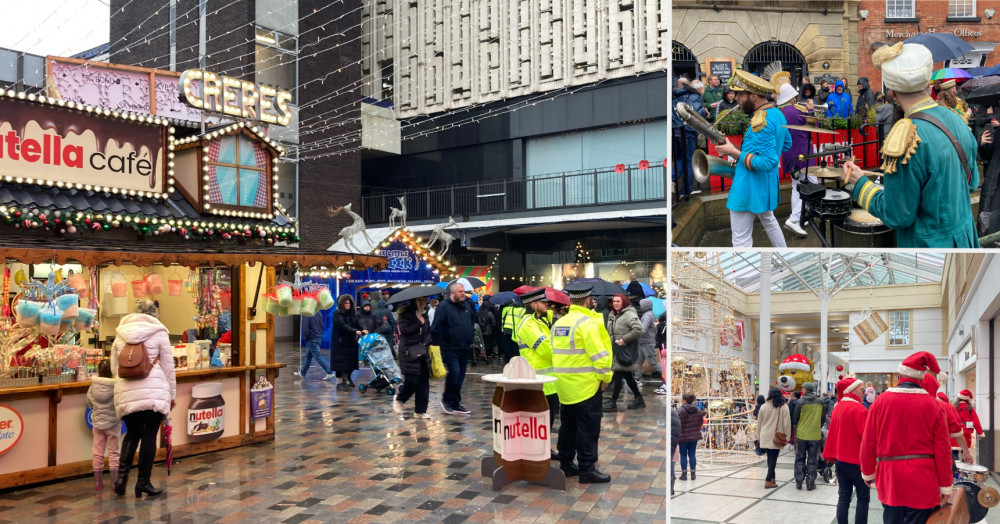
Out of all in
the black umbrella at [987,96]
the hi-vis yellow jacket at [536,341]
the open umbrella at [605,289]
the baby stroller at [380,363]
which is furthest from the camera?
the baby stroller at [380,363]

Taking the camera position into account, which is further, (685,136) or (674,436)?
(685,136)

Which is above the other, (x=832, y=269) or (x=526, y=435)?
(x=832, y=269)

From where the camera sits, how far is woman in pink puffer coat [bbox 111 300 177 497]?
21.8 ft

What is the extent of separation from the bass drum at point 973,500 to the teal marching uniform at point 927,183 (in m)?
1.86

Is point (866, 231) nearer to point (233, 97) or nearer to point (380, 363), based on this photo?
point (233, 97)

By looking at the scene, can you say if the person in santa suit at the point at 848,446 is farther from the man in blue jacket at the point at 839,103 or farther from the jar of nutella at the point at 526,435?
the man in blue jacket at the point at 839,103

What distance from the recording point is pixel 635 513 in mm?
6055

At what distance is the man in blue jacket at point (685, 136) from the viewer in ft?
17.3

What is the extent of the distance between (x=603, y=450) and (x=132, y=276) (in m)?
5.94

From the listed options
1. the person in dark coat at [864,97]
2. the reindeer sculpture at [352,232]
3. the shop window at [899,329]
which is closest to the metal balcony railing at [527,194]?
the reindeer sculpture at [352,232]

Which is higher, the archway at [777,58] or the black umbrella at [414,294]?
the archway at [777,58]

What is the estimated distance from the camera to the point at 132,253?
7.41 m

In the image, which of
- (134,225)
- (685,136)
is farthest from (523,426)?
(134,225)

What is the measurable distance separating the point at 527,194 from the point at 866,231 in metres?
→ 22.9
